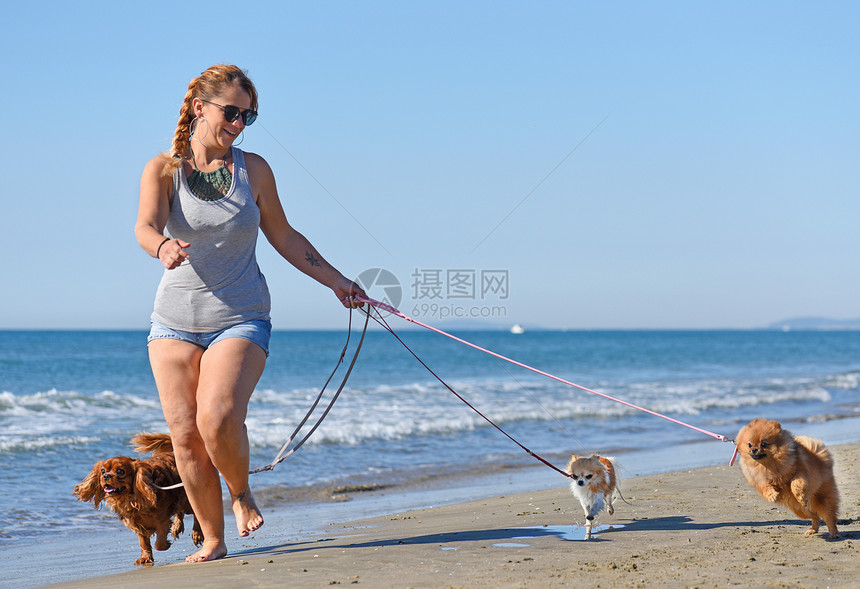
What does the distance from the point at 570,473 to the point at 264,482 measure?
11.7 ft

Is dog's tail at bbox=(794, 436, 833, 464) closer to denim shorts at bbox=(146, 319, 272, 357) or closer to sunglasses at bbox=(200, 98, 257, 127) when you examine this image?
denim shorts at bbox=(146, 319, 272, 357)

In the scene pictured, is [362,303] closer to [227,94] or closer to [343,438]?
[227,94]

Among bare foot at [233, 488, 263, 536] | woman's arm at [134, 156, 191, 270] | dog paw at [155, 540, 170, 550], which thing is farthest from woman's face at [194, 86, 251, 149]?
dog paw at [155, 540, 170, 550]

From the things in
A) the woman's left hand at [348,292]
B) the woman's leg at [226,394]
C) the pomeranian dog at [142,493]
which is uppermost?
the woman's left hand at [348,292]

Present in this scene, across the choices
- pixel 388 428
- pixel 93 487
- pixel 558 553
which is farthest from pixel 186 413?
pixel 388 428

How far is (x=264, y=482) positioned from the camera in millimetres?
7270

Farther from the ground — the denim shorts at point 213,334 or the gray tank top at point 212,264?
the gray tank top at point 212,264

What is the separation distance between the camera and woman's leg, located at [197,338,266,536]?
3.39m

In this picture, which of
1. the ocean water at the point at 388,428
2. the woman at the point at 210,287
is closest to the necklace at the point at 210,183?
the woman at the point at 210,287

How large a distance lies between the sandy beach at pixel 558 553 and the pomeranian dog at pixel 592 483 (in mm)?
148

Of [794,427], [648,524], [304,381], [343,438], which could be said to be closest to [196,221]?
[648,524]

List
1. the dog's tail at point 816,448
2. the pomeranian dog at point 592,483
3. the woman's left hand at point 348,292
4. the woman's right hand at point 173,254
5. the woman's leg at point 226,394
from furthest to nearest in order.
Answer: the pomeranian dog at point 592,483, the dog's tail at point 816,448, the woman's left hand at point 348,292, the woman's leg at point 226,394, the woman's right hand at point 173,254

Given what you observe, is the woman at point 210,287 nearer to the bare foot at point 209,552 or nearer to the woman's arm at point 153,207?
the woman's arm at point 153,207

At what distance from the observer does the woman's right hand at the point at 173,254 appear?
303cm
